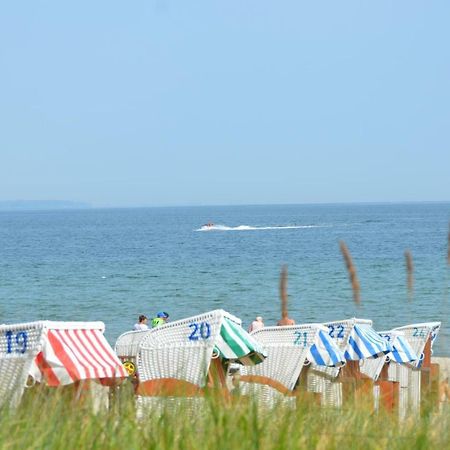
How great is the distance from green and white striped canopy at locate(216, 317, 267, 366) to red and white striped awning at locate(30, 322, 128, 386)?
1488mm

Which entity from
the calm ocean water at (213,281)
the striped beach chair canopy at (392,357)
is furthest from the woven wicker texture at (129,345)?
the striped beach chair canopy at (392,357)

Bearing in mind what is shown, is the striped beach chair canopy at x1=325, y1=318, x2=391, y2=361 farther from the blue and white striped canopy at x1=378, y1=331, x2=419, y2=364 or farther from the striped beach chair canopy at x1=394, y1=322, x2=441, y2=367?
the striped beach chair canopy at x1=394, y1=322, x2=441, y2=367

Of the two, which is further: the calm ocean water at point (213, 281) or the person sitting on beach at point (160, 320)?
the calm ocean water at point (213, 281)

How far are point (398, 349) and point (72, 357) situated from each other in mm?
5729

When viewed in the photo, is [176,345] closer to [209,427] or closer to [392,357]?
[392,357]

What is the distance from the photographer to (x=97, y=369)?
6.27 metres

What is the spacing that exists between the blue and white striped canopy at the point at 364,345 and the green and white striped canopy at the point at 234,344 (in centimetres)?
198

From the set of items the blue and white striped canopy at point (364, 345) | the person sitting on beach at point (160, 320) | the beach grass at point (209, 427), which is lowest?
the person sitting on beach at point (160, 320)

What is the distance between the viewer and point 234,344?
7.96 metres

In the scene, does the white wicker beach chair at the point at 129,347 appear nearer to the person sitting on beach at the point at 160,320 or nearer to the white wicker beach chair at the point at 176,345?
the white wicker beach chair at the point at 176,345

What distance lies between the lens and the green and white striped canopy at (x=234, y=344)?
792cm

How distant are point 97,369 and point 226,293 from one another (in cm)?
3043

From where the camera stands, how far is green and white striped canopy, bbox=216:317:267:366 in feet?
26.0

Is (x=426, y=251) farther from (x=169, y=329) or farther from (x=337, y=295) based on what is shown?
(x=169, y=329)
